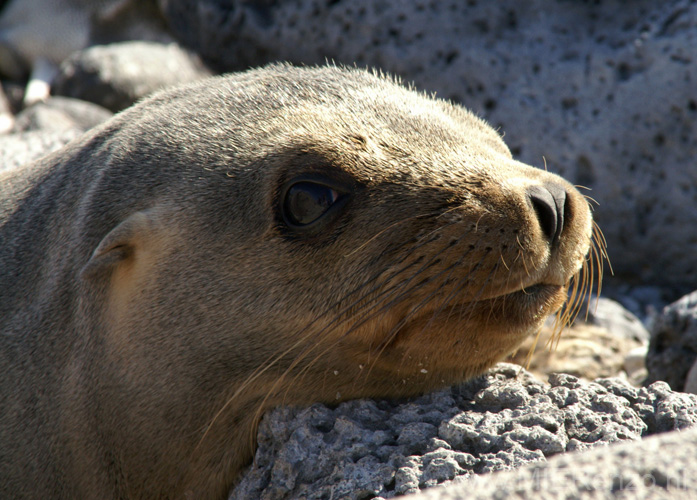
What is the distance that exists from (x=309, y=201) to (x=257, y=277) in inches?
13.2

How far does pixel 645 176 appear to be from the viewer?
5.79 metres

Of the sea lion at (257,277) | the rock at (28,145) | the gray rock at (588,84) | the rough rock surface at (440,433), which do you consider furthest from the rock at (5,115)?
the rough rock surface at (440,433)

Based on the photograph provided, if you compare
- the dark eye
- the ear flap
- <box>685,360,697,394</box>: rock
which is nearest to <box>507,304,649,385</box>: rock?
<box>685,360,697,394</box>: rock

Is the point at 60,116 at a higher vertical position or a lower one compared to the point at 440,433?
lower

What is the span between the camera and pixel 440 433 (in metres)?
2.59

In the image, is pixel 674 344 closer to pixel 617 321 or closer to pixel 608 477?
pixel 617 321

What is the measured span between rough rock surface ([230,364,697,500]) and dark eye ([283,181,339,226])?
691 millimetres

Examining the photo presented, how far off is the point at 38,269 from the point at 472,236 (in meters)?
1.98

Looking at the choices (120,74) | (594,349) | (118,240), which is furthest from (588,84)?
(120,74)

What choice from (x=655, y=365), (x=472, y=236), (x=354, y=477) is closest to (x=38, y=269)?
(x=354, y=477)

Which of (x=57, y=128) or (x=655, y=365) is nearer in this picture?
(x=655, y=365)

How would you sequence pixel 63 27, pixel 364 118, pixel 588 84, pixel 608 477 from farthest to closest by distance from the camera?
1. pixel 63 27
2. pixel 588 84
3. pixel 364 118
4. pixel 608 477

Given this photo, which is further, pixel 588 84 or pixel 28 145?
pixel 588 84

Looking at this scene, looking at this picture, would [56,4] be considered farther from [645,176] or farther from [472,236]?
[472,236]
